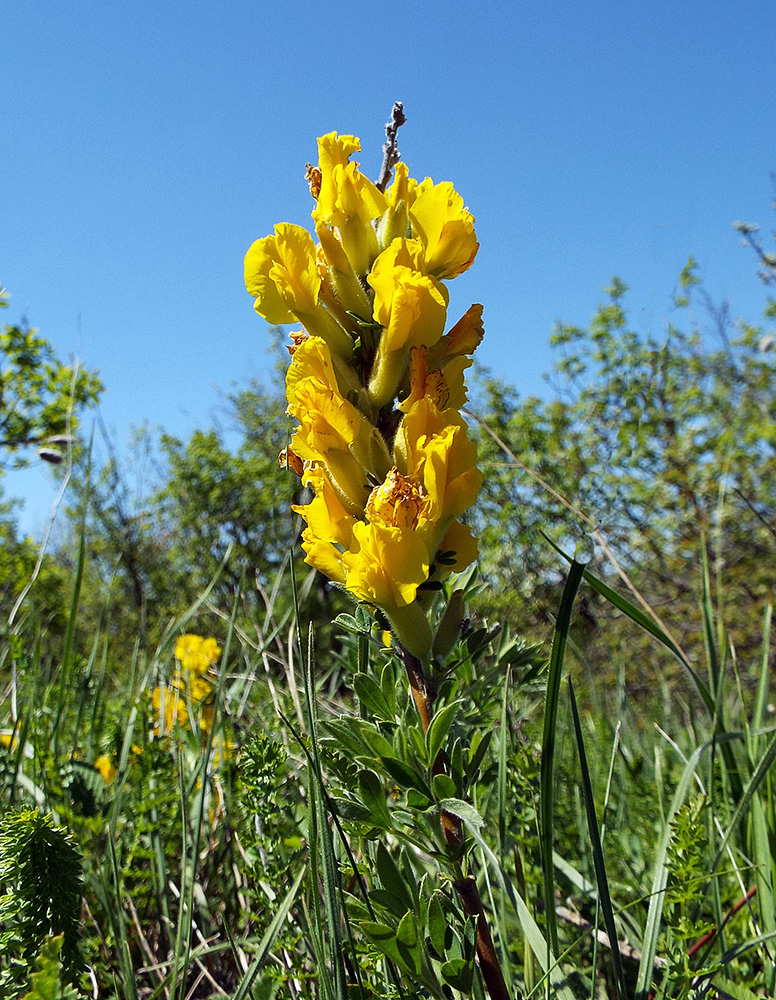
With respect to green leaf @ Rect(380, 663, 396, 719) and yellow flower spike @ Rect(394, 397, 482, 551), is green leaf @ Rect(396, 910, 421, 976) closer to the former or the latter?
green leaf @ Rect(380, 663, 396, 719)

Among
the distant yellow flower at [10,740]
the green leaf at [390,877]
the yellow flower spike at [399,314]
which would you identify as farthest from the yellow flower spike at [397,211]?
the distant yellow flower at [10,740]

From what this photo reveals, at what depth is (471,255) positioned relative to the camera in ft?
3.34

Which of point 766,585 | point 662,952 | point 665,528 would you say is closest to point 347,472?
point 662,952

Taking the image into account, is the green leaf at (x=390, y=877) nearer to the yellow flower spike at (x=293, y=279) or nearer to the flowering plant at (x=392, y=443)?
the flowering plant at (x=392, y=443)

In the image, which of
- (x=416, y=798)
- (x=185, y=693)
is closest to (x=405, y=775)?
(x=416, y=798)

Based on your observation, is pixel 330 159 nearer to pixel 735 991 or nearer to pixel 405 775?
pixel 405 775

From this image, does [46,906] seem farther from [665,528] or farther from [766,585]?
[766,585]

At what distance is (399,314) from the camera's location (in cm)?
91

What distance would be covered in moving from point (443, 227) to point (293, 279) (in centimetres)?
23

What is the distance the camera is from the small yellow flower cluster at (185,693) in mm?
1804

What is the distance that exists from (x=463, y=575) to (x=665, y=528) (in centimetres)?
720

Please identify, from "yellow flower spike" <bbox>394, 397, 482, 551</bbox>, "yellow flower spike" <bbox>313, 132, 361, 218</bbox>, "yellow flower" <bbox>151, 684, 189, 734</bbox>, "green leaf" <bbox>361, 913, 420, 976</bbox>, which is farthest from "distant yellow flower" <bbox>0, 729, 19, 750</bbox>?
"yellow flower spike" <bbox>313, 132, 361, 218</bbox>

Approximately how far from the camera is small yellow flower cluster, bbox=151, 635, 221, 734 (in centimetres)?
180

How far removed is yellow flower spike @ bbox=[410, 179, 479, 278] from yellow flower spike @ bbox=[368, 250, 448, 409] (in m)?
0.10
